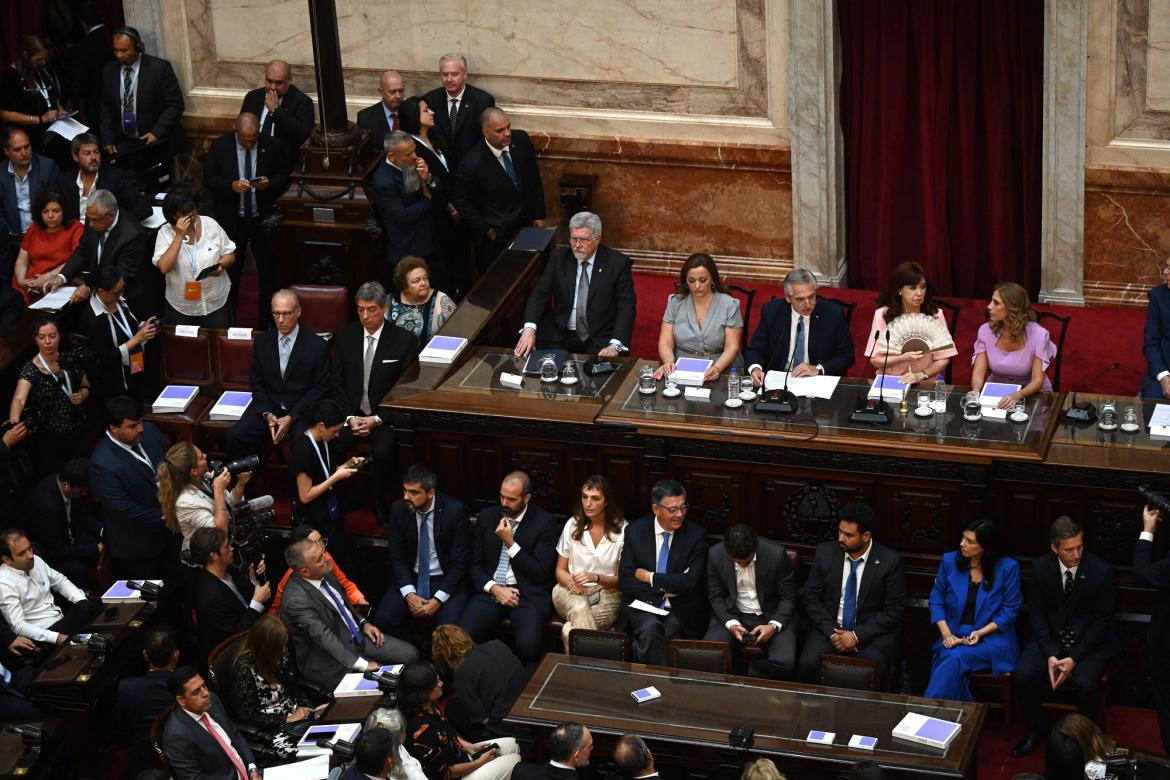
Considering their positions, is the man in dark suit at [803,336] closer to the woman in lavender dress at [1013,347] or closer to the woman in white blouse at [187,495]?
the woman in lavender dress at [1013,347]

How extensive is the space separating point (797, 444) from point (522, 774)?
234 cm

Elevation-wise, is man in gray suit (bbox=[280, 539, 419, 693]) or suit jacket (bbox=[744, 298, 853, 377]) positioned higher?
suit jacket (bbox=[744, 298, 853, 377])

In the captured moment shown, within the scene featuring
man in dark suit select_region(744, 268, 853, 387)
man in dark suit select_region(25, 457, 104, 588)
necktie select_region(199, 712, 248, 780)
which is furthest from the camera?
man in dark suit select_region(744, 268, 853, 387)

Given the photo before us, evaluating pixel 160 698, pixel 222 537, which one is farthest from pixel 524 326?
pixel 160 698

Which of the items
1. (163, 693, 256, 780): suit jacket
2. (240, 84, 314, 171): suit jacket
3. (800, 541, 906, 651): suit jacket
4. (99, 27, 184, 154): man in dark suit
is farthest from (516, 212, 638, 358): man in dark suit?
(99, 27, 184, 154): man in dark suit

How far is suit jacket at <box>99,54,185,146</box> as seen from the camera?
41.3 feet

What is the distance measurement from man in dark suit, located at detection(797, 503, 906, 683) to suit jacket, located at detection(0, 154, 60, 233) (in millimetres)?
5918

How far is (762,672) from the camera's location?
883 cm

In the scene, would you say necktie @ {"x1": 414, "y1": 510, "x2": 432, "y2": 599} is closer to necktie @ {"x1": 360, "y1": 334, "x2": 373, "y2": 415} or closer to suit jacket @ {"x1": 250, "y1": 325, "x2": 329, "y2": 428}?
necktie @ {"x1": 360, "y1": 334, "x2": 373, "y2": 415}

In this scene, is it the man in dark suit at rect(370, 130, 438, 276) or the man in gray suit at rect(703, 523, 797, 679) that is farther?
the man in dark suit at rect(370, 130, 438, 276)

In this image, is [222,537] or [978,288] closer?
[222,537]

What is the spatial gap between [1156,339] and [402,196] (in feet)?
14.8

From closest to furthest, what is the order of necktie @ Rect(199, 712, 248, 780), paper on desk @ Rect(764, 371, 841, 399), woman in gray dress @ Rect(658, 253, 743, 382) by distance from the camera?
necktie @ Rect(199, 712, 248, 780)
paper on desk @ Rect(764, 371, 841, 399)
woman in gray dress @ Rect(658, 253, 743, 382)

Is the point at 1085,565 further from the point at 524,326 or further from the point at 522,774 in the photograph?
the point at 524,326
